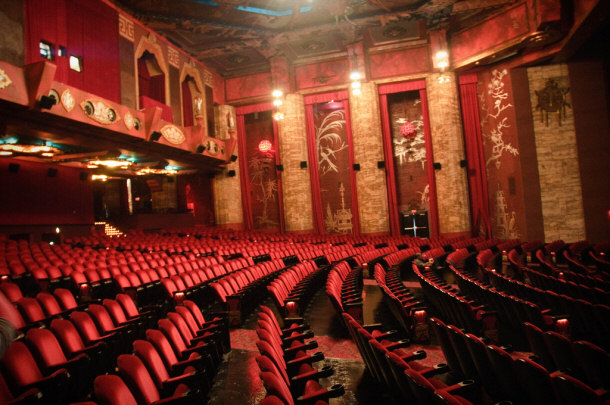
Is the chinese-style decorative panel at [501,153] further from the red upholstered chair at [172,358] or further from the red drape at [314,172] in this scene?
the red upholstered chair at [172,358]

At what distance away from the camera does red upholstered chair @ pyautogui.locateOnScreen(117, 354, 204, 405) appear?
1107 millimetres

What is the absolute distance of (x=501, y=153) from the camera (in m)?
6.88

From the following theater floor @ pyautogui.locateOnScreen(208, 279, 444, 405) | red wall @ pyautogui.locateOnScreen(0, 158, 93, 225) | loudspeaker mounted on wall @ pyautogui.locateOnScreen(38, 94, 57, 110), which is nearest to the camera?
theater floor @ pyautogui.locateOnScreen(208, 279, 444, 405)

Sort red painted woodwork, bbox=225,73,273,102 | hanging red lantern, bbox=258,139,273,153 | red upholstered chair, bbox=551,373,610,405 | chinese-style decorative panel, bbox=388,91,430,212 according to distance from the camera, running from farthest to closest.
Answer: red painted woodwork, bbox=225,73,273,102 < hanging red lantern, bbox=258,139,273,153 < chinese-style decorative panel, bbox=388,91,430,212 < red upholstered chair, bbox=551,373,610,405

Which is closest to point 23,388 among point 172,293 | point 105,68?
point 172,293

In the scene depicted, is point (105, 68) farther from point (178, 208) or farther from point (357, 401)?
point (357, 401)

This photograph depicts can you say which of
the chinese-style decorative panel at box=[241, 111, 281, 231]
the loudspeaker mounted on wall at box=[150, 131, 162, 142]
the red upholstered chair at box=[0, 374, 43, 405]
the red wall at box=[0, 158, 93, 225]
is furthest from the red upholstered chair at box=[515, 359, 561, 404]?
the chinese-style decorative panel at box=[241, 111, 281, 231]

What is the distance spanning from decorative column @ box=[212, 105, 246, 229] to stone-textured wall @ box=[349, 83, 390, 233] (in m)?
2.60

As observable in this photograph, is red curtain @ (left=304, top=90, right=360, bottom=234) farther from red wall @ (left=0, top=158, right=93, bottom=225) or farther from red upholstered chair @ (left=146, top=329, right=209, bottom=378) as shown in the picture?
red upholstered chair @ (left=146, top=329, right=209, bottom=378)

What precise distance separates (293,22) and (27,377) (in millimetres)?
6856

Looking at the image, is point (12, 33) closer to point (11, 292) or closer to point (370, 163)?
point (11, 292)

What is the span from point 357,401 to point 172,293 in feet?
4.91

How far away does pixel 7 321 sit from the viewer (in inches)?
26.2

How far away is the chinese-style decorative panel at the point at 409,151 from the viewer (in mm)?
7766
